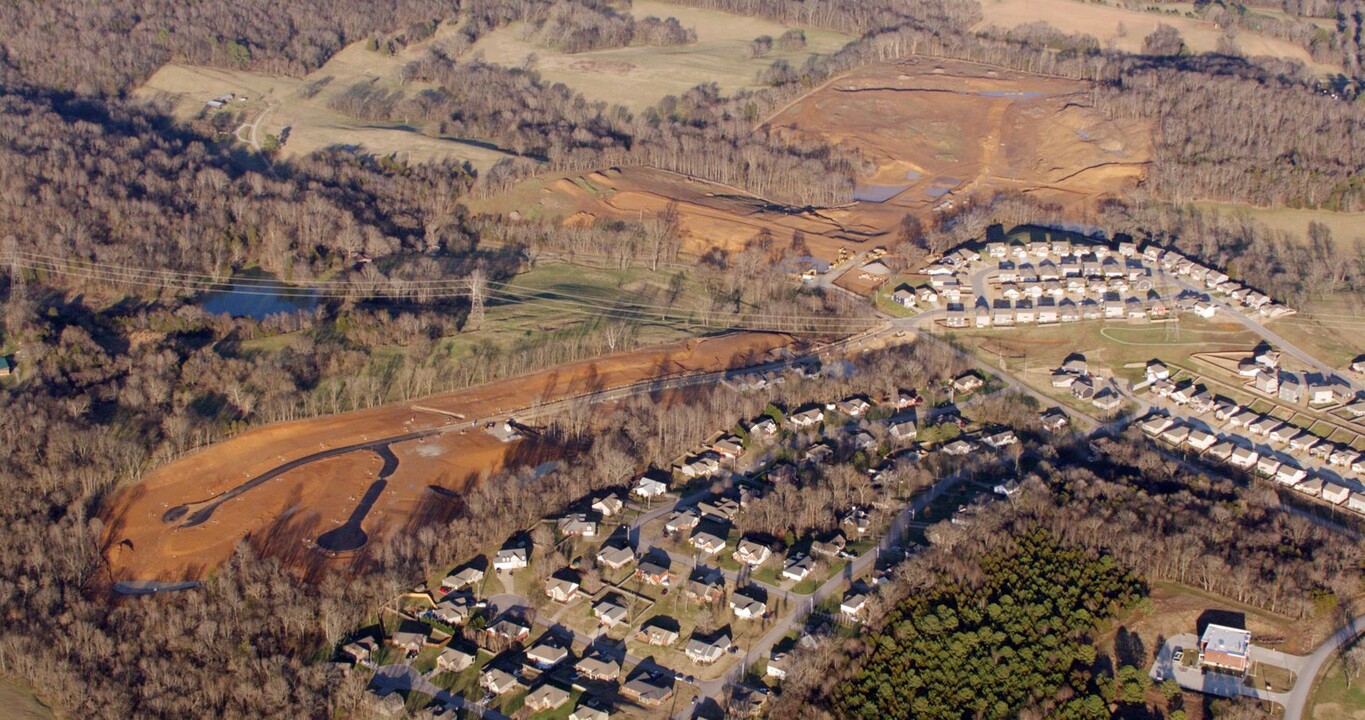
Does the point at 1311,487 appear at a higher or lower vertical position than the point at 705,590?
higher

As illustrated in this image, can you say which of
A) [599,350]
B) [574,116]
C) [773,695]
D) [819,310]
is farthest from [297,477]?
[574,116]

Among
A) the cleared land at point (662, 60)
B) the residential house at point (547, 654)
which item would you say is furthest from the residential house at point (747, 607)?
the cleared land at point (662, 60)

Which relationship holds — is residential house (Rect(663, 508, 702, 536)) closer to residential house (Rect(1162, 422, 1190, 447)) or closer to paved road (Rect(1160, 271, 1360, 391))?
residential house (Rect(1162, 422, 1190, 447))

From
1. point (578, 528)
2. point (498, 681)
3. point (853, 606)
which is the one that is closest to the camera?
point (498, 681)

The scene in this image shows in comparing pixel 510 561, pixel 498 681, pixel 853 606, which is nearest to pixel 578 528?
pixel 510 561

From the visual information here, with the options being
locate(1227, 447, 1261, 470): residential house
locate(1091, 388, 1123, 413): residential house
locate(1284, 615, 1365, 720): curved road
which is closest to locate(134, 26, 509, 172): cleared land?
locate(1091, 388, 1123, 413): residential house

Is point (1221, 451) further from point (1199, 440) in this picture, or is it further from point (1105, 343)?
point (1105, 343)

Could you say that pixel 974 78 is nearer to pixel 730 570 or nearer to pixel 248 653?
pixel 730 570
